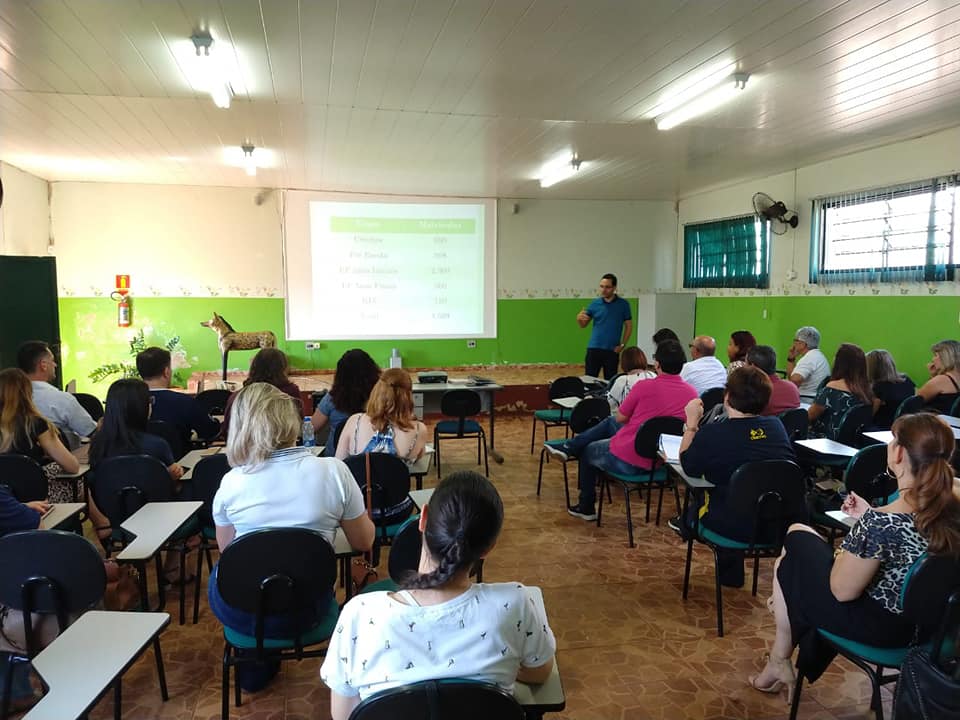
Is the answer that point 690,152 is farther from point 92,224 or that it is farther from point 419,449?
point 92,224

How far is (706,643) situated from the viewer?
2818 millimetres

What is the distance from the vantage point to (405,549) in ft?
6.84

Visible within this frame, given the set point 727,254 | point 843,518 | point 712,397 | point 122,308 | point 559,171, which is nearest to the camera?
point 843,518

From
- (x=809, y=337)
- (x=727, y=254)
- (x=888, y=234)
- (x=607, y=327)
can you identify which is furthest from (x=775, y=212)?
(x=607, y=327)

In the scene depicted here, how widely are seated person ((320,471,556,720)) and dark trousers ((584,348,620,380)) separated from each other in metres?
6.06

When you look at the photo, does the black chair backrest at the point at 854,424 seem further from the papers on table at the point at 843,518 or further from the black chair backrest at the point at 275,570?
the black chair backrest at the point at 275,570

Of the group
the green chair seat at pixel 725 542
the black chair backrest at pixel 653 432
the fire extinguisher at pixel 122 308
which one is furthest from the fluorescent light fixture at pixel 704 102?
the fire extinguisher at pixel 122 308

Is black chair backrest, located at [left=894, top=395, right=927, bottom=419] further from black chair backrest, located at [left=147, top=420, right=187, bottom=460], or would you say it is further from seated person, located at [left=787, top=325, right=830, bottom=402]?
black chair backrest, located at [left=147, top=420, right=187, bottom=460]

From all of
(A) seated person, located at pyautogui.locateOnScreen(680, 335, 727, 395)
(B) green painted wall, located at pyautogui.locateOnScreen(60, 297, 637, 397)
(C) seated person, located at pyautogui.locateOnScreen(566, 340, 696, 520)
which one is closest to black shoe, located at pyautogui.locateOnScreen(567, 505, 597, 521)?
(C) seated person, located at pyautogui.locateOnScreen(566, 340, 696, 520)

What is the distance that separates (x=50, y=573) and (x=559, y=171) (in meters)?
6.01

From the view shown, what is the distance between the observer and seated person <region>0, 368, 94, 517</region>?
2.96 metres

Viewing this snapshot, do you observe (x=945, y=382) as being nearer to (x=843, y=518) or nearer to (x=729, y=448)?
(x=729, y=448)

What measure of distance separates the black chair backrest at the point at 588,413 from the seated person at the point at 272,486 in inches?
111

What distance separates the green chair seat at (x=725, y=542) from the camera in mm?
2816
